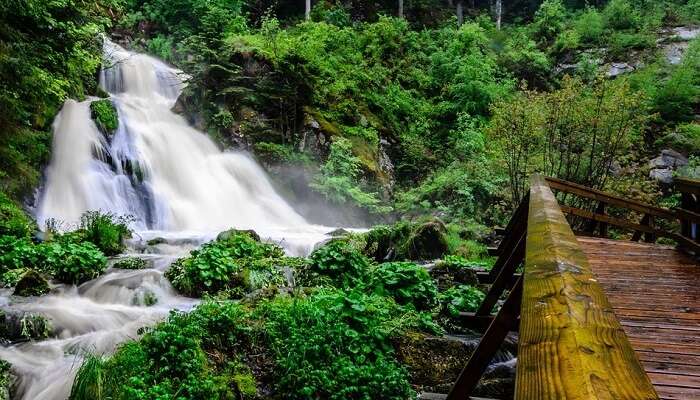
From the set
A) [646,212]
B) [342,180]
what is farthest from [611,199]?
[342,180]

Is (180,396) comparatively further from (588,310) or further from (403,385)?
(588,310)

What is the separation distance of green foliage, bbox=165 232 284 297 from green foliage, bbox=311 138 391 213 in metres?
7.85

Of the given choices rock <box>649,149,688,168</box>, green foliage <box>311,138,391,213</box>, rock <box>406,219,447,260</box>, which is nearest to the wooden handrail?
rock <box>406,219,447,260</box>

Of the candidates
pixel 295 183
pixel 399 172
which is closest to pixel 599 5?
pixel 399 172

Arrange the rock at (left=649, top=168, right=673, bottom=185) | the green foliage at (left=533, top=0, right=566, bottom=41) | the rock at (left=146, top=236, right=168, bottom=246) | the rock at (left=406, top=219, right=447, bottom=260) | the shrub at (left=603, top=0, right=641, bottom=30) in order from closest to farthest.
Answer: the rock at (left=146, top=236, right=168, bottom=246) → the rock at (left=406, top=219, right=447, bottom=260) → the rock at (left=649, top=168, right=673, bottom=185) → the shrub at (left=603, top=0, right=641, bottom=30) → the green foliage at (left=533, top=0, right=566, bottom=41)

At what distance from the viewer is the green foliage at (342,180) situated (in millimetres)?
17047

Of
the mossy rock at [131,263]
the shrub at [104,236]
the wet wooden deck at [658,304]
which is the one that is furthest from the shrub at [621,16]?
the mossy rock at [131,263]

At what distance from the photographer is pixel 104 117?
1531 centimetres

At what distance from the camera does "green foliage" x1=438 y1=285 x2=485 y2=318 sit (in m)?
7.19

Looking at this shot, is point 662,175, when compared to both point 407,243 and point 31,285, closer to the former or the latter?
point 407,243

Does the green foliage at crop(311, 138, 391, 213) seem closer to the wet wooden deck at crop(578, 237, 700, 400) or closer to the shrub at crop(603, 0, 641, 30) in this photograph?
the wet wooden deck at crop(578, 237, 700, 400)

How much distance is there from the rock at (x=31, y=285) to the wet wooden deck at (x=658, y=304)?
752cm

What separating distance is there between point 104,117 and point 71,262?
335 inches

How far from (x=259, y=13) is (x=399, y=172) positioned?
51.1 ft
